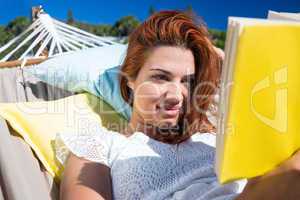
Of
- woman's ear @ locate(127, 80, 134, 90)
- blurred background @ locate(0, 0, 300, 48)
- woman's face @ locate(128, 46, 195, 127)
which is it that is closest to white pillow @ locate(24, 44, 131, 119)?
woman's ear @ locate(127, 80, 134, 90)

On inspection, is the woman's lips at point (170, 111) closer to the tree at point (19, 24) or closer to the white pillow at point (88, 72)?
the white pillow at point (88, 72)

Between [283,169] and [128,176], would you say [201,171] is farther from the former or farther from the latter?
[283,169]

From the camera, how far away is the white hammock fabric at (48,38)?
5.73ft

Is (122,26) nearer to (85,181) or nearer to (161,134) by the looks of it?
(161,134)

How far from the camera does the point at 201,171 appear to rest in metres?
0.81

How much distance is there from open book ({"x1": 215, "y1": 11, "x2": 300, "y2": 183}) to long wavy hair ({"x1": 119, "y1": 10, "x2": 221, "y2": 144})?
0.40 meters

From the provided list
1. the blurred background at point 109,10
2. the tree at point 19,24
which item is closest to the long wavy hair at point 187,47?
the tree at point 19,24

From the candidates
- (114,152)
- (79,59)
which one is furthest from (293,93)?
(79,59)

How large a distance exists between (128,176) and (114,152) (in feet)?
0.26

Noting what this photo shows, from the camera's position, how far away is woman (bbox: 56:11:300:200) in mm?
782

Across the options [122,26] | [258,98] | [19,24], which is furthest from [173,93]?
[122,26]

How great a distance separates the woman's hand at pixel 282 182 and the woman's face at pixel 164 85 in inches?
14.8

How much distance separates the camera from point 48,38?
1779 mm

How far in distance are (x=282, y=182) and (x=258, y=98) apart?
0.11 m
